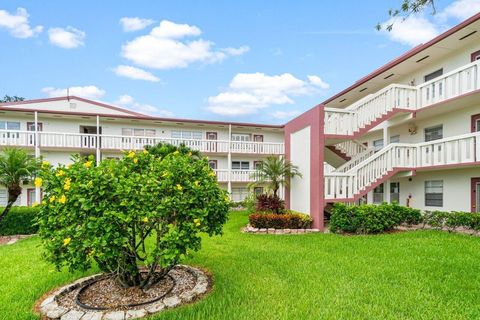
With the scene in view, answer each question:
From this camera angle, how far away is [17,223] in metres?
10.6

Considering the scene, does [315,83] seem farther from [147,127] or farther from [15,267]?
[15,267]

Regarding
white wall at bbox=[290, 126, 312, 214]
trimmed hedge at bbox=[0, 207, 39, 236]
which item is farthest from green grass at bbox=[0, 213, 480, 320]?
trimmed hedge at bbox=[0, 207, 39, 236]

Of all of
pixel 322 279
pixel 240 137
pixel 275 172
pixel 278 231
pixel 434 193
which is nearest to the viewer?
pixel 322 279

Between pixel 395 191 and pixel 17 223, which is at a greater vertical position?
pixel 395 191

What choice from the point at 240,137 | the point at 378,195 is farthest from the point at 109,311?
the point at 240,137

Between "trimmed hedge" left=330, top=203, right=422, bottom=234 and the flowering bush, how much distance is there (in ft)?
21.2

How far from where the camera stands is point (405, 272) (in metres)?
5.22

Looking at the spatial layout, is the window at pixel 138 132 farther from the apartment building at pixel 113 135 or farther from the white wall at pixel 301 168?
the white wall at pixel 301 168

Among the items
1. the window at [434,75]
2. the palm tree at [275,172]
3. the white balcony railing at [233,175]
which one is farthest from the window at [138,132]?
the window at [434,75]

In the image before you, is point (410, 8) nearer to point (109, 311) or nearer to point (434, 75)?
point (109, 311)

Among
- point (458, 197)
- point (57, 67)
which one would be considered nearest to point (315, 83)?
point (458, 197)

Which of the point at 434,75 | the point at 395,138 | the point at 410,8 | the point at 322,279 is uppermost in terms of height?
the point at 434,75

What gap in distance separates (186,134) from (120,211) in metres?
18.2

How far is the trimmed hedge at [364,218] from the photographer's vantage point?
364 inches
